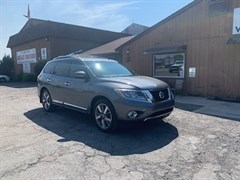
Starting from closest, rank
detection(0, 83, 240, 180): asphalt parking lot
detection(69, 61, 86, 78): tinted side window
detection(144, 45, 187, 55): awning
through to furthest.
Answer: detection(0, 83, 240, 180): asphalt parking lot
detection(69, 61, 86, 78): tinted side window
detection(144, 45, 187, 55): awning

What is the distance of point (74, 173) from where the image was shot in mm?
3371

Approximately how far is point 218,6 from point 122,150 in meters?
8.00

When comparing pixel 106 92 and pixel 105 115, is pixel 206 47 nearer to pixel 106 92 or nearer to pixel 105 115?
pixel 106 92

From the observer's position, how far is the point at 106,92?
197 inches

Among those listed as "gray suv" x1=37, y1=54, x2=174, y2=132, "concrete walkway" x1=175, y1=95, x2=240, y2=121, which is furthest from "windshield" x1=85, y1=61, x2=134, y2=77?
"concrete walkway" x1=175, y1=95, x2=240, y2=121

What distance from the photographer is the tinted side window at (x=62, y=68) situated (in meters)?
6.53

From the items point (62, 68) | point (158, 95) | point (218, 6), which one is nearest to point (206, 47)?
point (218, 6)

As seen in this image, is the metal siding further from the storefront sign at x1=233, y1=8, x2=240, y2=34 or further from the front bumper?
the front bumper

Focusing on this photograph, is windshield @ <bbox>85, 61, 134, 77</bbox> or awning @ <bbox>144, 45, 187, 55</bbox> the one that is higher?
awning @ <bbox>144, 45, 187, 55</bbox>

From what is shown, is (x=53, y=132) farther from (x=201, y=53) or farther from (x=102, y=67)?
(x=201, y=53)

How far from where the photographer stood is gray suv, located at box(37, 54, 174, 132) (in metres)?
4.75

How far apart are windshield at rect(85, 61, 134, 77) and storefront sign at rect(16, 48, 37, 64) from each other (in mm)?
19886

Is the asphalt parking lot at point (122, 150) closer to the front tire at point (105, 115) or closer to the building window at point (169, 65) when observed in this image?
the front tire at point (105, 115)

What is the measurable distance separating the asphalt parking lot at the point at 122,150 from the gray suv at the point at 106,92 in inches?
19.2
